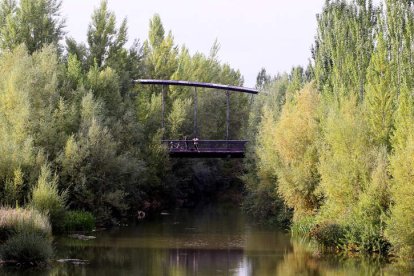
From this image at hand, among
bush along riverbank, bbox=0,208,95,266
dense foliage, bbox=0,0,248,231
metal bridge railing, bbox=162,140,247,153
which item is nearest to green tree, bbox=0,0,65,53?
dense foliage, bbox=0,0,248,231

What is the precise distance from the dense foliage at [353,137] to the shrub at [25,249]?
536 inches

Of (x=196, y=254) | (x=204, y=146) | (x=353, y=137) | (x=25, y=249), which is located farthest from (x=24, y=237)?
(x=204, y=146)

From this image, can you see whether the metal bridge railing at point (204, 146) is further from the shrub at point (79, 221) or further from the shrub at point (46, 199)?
the shrub at point (46, 199)

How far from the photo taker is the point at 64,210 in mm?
35875

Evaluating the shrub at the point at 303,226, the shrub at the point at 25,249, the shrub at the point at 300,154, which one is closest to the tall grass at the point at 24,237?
the shrub at the point at 25,249

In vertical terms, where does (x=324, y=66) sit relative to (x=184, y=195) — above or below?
above

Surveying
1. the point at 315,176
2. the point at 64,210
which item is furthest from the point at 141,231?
the point at 315,176

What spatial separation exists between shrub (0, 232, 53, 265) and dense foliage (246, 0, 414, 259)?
1361cm

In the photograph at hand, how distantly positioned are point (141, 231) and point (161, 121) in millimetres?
21559

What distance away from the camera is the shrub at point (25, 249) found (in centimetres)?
2711

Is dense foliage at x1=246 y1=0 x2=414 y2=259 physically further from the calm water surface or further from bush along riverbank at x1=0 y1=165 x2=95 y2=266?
bush along riverbank at x1=0 y1=165 x2=95 y2=266

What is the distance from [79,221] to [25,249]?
11.8m

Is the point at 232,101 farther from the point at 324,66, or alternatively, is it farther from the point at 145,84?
the point at 324,66

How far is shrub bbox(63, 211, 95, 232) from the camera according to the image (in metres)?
38.1
